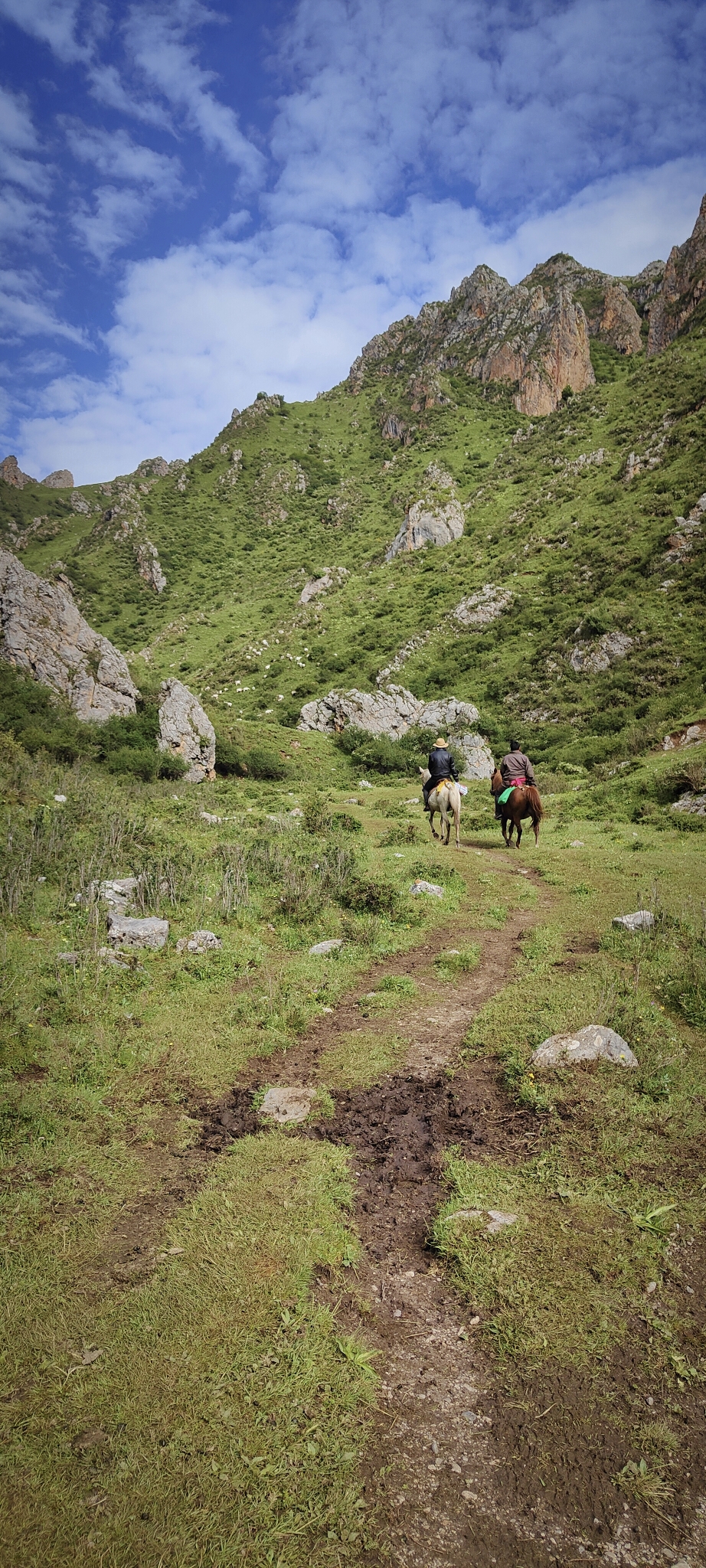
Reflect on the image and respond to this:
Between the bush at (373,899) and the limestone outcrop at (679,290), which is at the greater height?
the limestone outcrop at (679,290)

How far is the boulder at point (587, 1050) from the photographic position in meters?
5.93

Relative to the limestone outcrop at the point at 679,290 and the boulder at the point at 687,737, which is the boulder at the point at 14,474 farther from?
the boulder at the point at 687,737

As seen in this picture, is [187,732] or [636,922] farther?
[187,732]

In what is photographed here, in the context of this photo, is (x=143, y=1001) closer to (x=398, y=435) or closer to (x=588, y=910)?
(x=588, y=910)

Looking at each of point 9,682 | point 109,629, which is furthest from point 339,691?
point 109,629

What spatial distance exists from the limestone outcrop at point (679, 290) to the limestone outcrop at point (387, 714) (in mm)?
74430

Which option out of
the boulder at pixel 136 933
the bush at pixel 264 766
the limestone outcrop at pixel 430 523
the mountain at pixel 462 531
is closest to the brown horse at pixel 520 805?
the boulder at pixel 136 933

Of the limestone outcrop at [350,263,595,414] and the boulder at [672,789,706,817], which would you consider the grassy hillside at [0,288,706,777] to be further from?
the boulder at [672,789,706,817]

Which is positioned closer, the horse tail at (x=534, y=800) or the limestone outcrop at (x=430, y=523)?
the horse tail at (x=534, y=800)

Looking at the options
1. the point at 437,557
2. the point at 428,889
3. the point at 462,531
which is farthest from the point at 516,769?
the point at 462,531

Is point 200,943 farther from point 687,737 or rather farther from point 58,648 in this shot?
point 58,648

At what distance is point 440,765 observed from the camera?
16156 mm

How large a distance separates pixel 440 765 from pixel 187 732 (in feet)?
50.3

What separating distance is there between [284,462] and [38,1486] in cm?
11188
